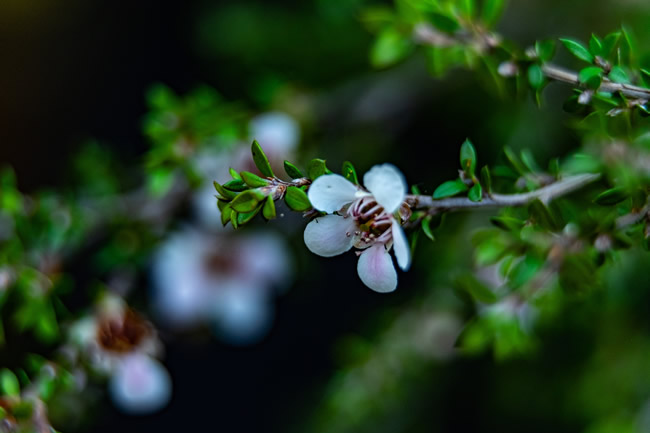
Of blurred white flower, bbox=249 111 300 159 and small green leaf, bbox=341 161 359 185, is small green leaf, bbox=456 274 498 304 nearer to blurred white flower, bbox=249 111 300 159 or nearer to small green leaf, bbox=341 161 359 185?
small green leaf, bbox=341 161 359 185

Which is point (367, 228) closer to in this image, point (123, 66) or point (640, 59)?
point (640, 59)

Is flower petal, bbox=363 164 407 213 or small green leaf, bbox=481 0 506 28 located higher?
small green leaf, bbox=481 0 506 28

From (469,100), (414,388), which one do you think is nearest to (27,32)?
(469,100)

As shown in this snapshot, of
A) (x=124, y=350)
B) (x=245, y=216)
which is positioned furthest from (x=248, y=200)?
(x=124, y=350)

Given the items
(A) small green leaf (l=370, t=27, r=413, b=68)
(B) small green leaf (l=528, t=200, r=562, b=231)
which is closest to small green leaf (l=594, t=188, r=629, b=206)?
(B) small green leaf (l=528, t=200, r=562, b=231)

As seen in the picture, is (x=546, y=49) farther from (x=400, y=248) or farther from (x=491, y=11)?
(x=400, y=248)

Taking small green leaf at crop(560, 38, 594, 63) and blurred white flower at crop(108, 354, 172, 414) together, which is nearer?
small green leaf at crop(560, 38, 594, 63)
